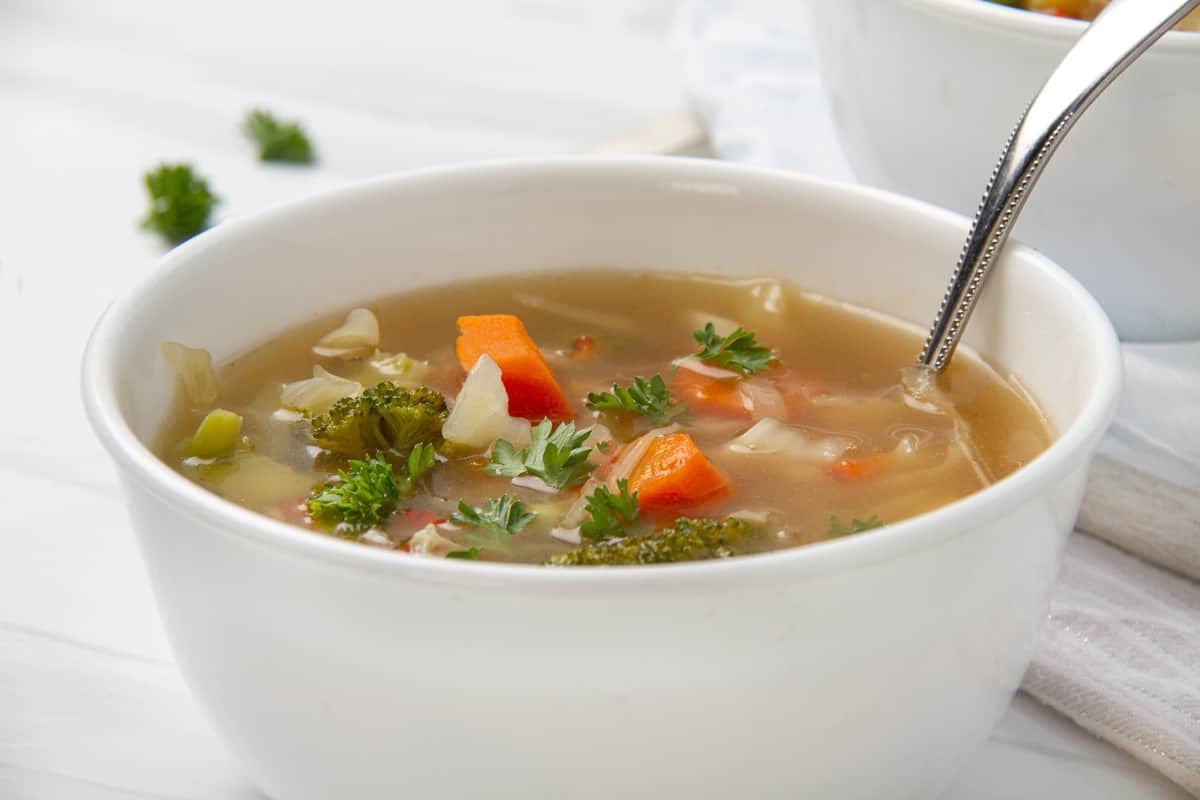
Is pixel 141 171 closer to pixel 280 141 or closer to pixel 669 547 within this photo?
pixel 280 141

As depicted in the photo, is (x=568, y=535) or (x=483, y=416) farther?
(x=483, y=416)

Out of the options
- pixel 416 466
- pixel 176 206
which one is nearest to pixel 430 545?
pixel 416 466

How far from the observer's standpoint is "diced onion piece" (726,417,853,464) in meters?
2.09

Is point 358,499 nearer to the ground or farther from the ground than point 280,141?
farther from the ground

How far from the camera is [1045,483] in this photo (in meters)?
1.59

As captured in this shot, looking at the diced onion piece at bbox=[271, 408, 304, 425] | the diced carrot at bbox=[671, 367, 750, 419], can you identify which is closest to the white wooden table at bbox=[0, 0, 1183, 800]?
the diced onion piece at bbox=[271, 408, 304, 425]

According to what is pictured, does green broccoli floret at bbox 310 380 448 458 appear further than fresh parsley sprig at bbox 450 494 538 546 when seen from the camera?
Yes

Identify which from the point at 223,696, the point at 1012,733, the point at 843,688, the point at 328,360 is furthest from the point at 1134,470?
the point at 223,696

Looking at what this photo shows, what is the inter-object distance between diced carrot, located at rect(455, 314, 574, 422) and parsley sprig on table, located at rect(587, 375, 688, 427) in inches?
2.2

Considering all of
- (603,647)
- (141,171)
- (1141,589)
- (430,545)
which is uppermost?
(603,647)

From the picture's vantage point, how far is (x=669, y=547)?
1708 millimetres

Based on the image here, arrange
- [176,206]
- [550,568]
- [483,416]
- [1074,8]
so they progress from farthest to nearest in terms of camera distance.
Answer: [176,206] → [1074,8] → [483,416] → [550,568]

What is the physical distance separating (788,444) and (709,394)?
0.19m

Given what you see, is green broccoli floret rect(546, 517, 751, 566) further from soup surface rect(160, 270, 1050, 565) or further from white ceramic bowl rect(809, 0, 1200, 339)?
white ceramic bowl rect(809, 0, 1200, 339)
